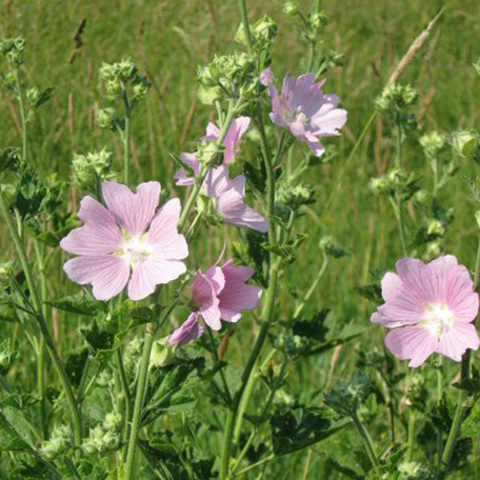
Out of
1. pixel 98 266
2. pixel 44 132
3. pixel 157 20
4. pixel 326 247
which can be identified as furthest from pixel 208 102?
pixel 157 20

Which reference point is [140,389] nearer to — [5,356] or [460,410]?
[5,356]

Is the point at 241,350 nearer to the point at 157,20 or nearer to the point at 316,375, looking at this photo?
the point at 316,375

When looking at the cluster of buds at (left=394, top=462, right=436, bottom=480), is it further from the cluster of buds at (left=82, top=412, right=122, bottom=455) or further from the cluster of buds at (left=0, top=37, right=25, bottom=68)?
the cluster of buds at (left=0, top=37, right=25, bottom=68)

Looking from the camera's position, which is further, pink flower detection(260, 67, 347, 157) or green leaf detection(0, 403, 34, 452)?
Answer: pink flower detection(260, 67, 347, 157)

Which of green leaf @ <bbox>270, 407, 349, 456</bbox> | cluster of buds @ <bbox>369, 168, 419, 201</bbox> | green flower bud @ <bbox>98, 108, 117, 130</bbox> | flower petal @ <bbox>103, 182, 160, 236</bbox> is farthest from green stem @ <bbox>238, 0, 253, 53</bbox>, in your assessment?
green leaf @ <bbox>270, 407, 349, 456</bbox>

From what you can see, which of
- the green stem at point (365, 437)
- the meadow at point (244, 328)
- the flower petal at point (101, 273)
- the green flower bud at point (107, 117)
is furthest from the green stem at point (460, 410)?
the green flower bud at point (107, 117)
